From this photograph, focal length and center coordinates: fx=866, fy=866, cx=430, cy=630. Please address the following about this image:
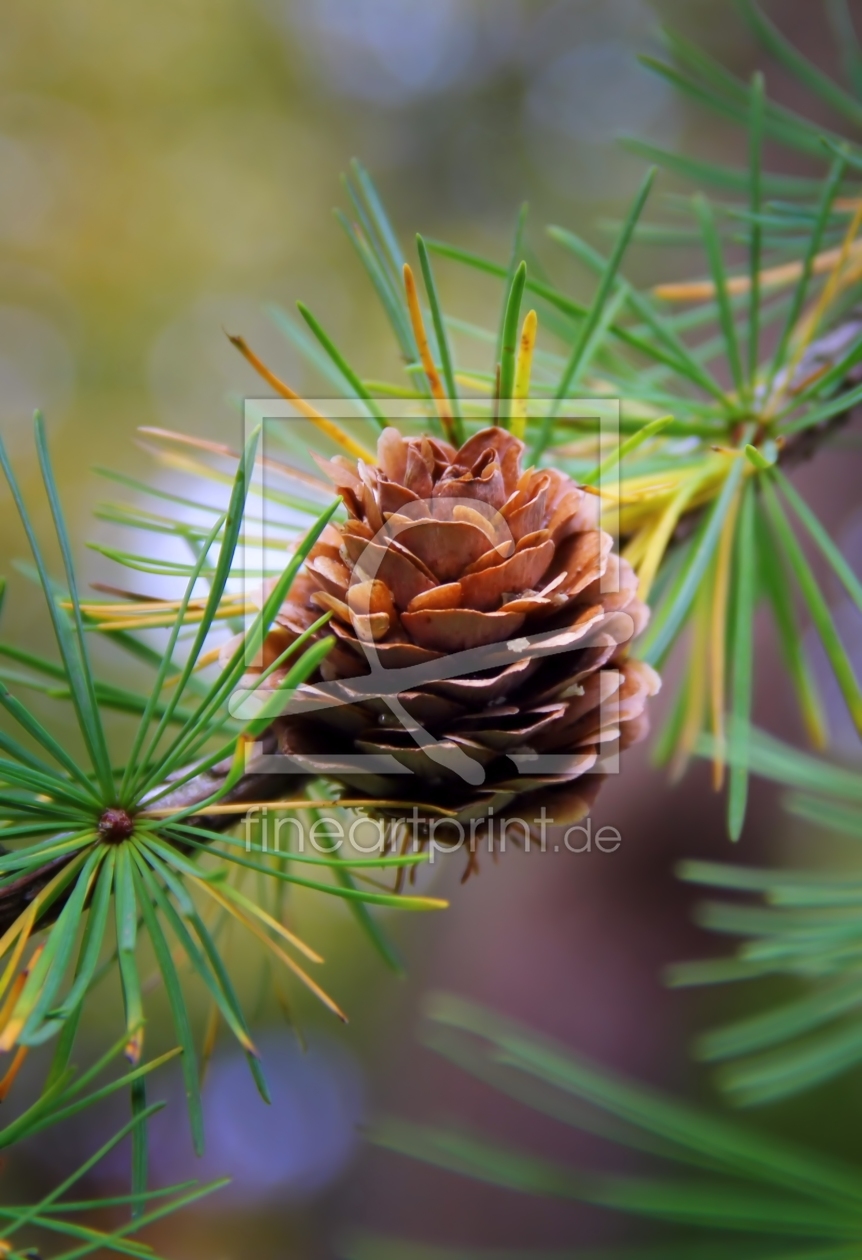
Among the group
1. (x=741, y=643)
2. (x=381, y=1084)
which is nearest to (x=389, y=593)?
(x=741, y=643)

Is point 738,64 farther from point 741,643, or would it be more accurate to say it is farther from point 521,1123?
point 521,1123

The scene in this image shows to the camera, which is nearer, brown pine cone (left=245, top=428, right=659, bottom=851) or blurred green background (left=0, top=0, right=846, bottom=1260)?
brown pine cone (left=245, top=428, right=659, bottom=851)

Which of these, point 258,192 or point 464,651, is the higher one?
point 258,192

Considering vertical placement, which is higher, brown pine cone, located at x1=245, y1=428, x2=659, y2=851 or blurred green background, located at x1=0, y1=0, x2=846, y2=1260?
blurred green background, located at x1=0, y1=0, x2=846, y2=1260

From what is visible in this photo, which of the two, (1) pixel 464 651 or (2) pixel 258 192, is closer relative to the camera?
(1) pixel 464 651
